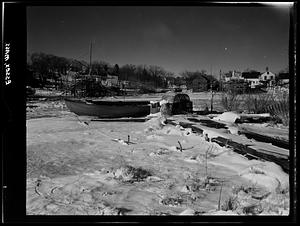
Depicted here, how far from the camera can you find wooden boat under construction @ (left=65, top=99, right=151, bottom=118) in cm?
303

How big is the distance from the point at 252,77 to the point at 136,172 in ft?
5.14

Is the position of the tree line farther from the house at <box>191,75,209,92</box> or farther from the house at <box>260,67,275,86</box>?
the house at <box>260,67,275,86</box>

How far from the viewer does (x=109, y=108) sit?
3111 mm

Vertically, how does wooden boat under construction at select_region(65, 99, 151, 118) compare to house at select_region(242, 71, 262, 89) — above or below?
below

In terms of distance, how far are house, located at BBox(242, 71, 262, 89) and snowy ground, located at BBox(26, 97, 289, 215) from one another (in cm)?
77

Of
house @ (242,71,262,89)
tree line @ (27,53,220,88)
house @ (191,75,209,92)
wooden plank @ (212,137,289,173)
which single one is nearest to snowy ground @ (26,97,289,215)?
wooden plank @ (212,137,289,173)

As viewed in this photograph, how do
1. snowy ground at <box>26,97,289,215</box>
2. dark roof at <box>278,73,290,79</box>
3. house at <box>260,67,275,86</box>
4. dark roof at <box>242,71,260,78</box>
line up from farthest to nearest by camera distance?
dark roof at <box>242,71,260,78</box>, house at <box>260,67,275,86</box>, dark roof at <box>278,73,290,79</box>, snowy ground at <box>26,97,289,215</box>

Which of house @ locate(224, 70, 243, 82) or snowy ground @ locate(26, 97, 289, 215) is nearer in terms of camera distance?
snowy ground @ locate(26, 97, 289, 215)

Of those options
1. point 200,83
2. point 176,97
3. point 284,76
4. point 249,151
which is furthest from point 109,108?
point 284,76

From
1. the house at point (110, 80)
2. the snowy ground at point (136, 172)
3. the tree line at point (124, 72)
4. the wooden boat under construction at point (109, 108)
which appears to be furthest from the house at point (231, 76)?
the house at point (110, 80)

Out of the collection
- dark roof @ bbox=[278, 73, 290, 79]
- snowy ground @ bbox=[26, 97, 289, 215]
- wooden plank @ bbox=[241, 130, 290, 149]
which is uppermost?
dark roof @ bbox=[278, 73, 290, 79]

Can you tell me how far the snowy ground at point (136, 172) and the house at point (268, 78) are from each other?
0.81 m
